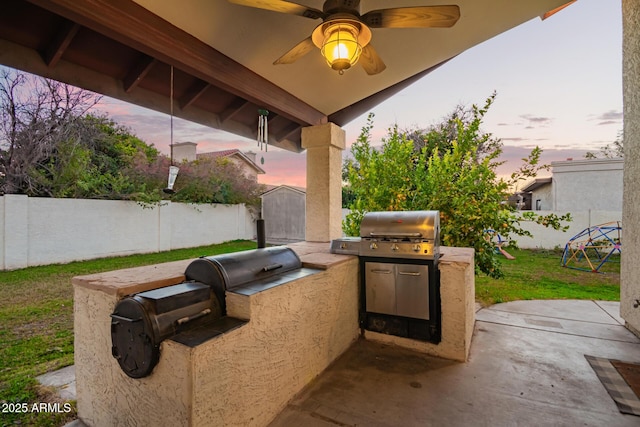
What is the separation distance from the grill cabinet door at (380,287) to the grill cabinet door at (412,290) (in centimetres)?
6

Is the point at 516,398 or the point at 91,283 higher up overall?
the point at 91,283

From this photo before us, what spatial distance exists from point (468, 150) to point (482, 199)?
0.91 meters

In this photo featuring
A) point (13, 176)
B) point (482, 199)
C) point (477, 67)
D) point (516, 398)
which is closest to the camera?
point (516, 398)

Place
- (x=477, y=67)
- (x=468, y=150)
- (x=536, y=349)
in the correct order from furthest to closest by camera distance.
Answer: (x=477, y=67) < (x=468, y=150) < (x=536, y=349)

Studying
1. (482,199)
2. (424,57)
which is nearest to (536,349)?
(482,199)

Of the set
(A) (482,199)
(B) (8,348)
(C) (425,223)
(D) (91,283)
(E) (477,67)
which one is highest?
(E) (477,67)

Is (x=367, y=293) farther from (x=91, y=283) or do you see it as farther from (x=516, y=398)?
(x=91, y=283)

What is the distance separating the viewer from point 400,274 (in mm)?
2752

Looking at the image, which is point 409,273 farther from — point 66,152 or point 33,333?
point 66,152

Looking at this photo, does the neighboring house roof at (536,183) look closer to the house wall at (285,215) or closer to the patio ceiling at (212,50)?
the house wall at (285,215)

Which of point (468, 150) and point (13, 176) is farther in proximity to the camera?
point (13, 176)

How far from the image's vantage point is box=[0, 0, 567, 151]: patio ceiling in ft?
7.03

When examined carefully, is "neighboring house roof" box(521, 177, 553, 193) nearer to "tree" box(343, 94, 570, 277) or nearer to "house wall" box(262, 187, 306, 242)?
"house wall" box(262, 187, 306, 242)

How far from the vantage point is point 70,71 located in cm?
261
